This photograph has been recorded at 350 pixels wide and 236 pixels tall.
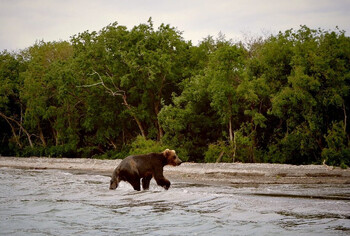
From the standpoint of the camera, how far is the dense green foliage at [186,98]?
90.1 feet

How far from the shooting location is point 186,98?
3316 centimetres

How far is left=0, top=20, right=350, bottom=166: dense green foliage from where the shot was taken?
2747 cm

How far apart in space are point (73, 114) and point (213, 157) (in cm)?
1520

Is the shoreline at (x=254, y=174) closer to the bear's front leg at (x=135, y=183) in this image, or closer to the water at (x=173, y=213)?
the water at (x=173, y=213)

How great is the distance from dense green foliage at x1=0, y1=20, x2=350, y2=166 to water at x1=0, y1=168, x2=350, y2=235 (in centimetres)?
1229

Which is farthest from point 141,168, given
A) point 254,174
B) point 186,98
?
point 186,98

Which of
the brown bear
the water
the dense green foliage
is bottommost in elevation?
the water

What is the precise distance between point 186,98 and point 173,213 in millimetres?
21993

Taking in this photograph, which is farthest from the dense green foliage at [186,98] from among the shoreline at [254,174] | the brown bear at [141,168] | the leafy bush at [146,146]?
the brown bear at [141,168]

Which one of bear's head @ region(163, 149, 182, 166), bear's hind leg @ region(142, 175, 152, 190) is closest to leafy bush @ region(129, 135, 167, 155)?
bear's hind leg @ region(142, 175, 152, 190)

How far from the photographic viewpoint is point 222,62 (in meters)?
30.6

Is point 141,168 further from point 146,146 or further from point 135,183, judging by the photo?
point 146,146

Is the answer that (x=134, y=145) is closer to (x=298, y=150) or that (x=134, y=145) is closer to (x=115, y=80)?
(x=115, y=80)

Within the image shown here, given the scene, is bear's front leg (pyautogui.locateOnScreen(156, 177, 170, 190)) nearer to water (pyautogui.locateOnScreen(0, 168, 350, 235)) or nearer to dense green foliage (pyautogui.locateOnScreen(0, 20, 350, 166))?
water (pyautogui.locateOnScreen(0, 168, 350, 235))
